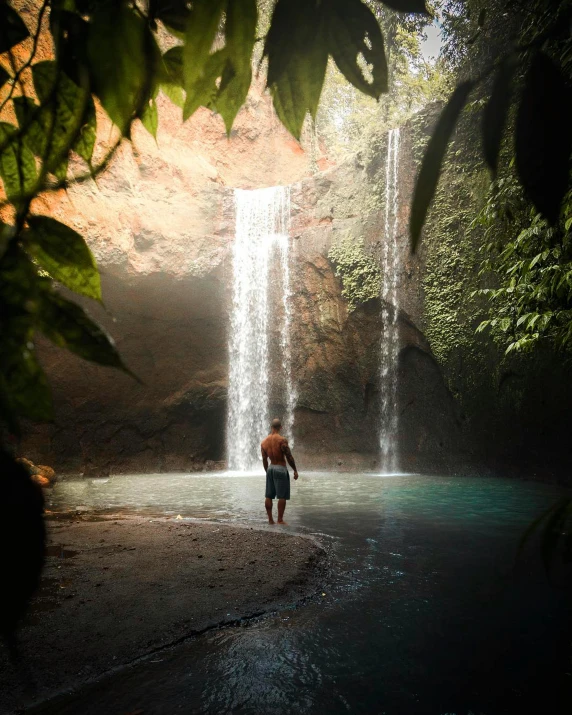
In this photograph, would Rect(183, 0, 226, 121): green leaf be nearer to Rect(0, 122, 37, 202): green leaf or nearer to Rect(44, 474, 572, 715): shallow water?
Rect(0, 122, 37, 202): green leaf

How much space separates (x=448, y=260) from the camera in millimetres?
12492

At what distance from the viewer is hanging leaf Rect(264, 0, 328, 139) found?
1.64 feet

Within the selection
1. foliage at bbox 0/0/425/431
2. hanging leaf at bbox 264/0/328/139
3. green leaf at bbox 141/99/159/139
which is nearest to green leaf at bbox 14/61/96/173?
foliage at bbox 0/0/425/431

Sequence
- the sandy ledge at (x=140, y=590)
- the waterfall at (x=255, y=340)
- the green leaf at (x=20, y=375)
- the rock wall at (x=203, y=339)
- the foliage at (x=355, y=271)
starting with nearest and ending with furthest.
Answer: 1. the green leaf at (x=20, y=375)
2. the sandy ledge at (x=140, y=590)
3. the rock wall at (x=203, y=339)
4. the foliage at (x=355, y=271)
5. the waterfall at (x=255, y=340)

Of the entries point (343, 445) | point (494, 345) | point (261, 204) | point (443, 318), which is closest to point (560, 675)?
point (494, 345)

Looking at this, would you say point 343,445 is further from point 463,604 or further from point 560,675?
point 560,675

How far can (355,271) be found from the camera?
46.4 ft

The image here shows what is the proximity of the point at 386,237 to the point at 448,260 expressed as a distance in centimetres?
218

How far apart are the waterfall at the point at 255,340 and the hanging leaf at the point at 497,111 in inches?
596

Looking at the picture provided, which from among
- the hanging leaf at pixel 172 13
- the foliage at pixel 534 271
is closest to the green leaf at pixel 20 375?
the hanging leaf at pixel 172 13

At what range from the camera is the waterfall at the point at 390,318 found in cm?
1376

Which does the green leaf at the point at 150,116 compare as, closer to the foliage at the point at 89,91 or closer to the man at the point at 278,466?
the foliage at the point at 89,91

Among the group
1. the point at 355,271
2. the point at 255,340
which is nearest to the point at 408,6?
the point at 355,271

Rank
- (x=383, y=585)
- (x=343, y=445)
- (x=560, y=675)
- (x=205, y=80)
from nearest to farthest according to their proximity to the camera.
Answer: (x=205, y=80) → (x=560, y=675) → (x=383, y=585) → (x=343, y=445)
